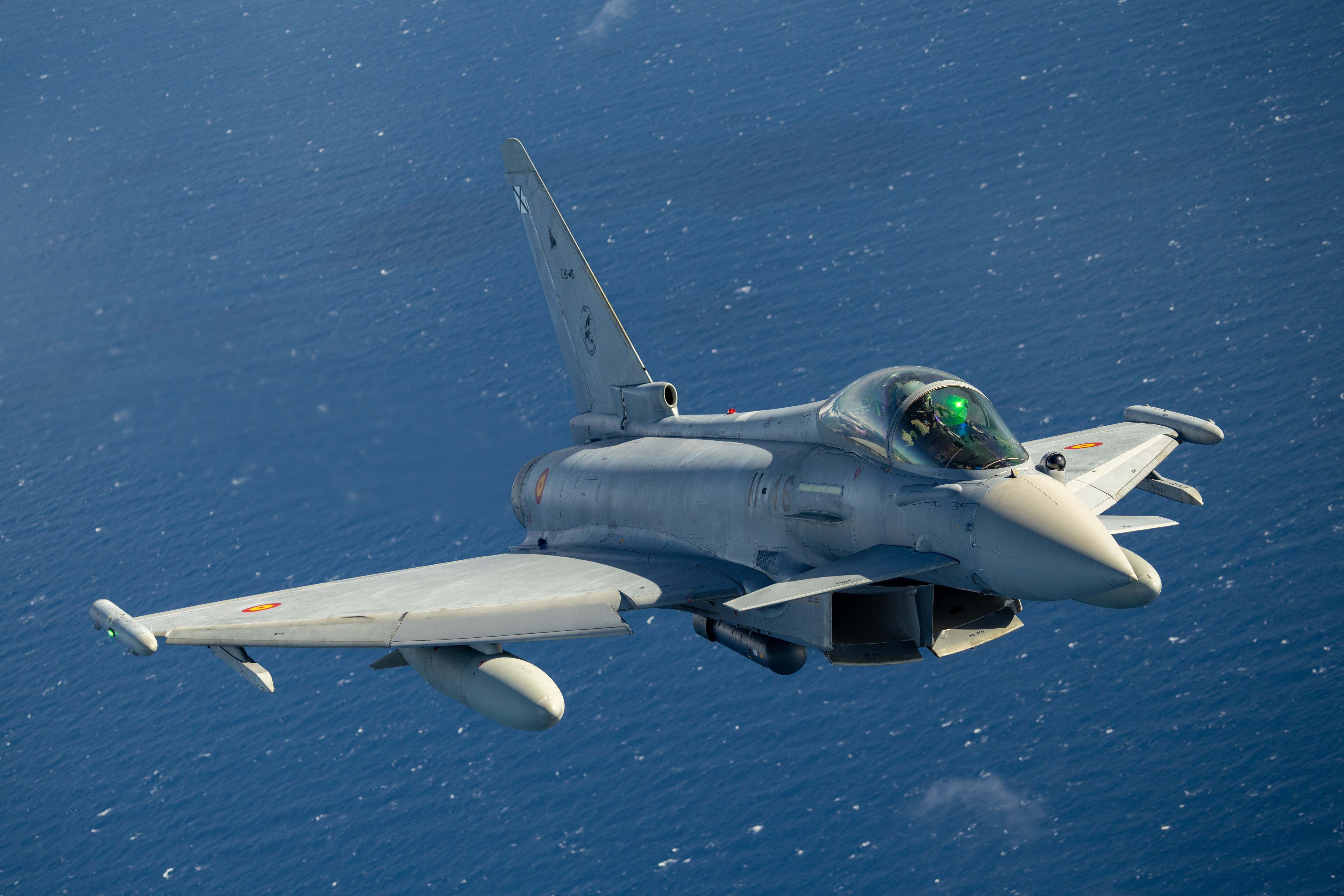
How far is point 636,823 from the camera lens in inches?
1710

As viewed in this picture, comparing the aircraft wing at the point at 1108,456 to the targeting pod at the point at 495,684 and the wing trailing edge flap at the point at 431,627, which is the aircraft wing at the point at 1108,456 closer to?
the wing trailing edge flap at the point at 431,627

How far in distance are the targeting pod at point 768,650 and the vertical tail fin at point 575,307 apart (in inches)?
357

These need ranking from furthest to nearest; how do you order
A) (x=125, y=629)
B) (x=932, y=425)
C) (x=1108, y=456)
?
(x=1108, y=456) → (x=125, y=629) → (x=932, y=425)

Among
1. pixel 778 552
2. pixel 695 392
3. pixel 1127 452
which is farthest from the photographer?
pixel 695 392

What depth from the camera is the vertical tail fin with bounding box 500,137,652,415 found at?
33.6 metres

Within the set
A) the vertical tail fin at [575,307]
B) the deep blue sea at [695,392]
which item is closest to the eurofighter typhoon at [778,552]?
the vertical tail fin at [575,307]

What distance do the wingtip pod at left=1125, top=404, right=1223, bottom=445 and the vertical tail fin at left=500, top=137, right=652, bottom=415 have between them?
14034 mm

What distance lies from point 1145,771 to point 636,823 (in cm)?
1899

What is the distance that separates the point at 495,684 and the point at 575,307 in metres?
14.9

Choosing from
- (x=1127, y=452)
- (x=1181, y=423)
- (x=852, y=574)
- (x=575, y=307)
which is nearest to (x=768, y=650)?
(x=852, y=574)

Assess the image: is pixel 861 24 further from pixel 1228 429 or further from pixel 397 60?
pixel 1228 429

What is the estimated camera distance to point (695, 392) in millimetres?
62875

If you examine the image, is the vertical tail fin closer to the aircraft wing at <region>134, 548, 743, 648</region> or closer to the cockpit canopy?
the aircraft wing at <region>134, 548, 743, 648</region>

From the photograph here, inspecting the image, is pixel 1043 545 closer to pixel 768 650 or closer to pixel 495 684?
pixel 768 650
